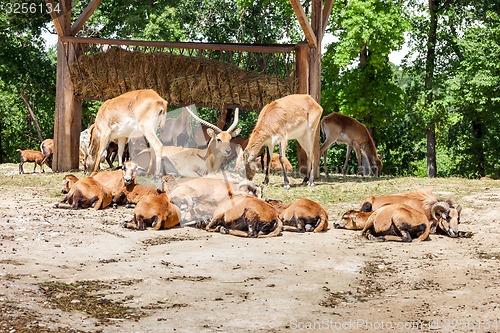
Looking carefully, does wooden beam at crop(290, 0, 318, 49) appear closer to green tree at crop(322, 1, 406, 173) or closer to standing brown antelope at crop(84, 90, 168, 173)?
standing brown antelope at crop(84, 90, 168, 173)

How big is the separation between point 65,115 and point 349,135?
778 centimetres

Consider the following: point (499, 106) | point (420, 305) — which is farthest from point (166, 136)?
point (420, 305)

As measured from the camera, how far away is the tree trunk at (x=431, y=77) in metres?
30.8

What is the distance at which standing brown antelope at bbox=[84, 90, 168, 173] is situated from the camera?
52.5 feet

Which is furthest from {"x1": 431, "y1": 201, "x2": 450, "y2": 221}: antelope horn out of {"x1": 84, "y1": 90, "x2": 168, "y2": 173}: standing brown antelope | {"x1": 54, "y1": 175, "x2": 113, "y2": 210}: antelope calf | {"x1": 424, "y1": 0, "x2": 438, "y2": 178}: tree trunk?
{"x1": 424, "y1": 0, "x2": 438, "y2": 178}: tree trunk

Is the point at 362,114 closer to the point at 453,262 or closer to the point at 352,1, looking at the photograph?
the point at 352,1

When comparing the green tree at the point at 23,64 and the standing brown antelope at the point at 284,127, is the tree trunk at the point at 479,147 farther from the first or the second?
the green tree at the point at 23,64

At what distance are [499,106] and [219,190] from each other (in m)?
19.6

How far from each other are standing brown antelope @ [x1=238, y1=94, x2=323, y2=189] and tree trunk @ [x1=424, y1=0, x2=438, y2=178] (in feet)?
47.5

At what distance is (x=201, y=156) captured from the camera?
625 inches

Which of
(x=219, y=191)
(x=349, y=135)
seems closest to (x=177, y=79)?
(x=349, y=135)

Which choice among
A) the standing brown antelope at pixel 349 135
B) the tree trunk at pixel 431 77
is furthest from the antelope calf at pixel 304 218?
the tree trunk at pixel 431 77

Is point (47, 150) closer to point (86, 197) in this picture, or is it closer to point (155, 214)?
point (86, 197)

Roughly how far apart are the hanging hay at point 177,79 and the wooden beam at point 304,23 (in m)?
1.00
